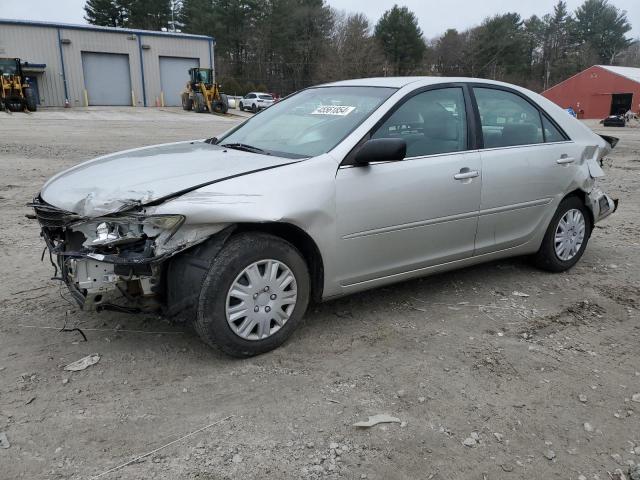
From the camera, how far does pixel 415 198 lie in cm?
376

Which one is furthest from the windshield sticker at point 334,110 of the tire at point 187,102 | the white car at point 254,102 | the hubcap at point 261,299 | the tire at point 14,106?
the white car at point 254,102

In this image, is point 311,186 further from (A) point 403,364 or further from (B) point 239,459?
(B) point 239,459

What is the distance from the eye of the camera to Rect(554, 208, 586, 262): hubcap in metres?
4.90

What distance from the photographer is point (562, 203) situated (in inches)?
191

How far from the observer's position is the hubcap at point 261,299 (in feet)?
10.3

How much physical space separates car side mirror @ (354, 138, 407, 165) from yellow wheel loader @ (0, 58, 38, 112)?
1236 inches

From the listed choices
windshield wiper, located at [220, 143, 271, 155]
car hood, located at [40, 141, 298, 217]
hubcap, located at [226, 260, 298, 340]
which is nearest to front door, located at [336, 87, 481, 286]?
hubcap, located at [226, 260, 298, 340]

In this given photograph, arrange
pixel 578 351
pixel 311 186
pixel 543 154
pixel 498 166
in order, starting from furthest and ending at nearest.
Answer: pixel 543 154
pixel 498 166
pixel 578 351
pixel 311 186

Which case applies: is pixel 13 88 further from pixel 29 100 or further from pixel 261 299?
pixel 261 299

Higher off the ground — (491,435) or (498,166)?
(498,166)

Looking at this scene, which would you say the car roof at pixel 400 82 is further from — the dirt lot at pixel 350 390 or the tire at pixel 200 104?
the tire at pixel 200 104

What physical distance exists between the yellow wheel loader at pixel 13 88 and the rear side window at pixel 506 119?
102 feet

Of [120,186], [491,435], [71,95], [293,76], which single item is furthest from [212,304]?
[293,76]

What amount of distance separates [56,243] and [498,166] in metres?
3.12
